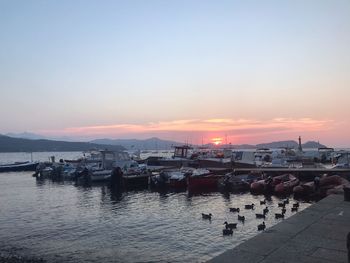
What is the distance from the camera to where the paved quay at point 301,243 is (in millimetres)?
10992

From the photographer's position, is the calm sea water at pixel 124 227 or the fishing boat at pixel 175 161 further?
the fishing boat at pixel 175 161

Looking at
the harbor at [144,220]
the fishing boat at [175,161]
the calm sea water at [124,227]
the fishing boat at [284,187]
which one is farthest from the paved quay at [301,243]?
the fishing boat at [175,161]

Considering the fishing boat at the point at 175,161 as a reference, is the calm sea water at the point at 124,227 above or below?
below

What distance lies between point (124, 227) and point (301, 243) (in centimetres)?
1293

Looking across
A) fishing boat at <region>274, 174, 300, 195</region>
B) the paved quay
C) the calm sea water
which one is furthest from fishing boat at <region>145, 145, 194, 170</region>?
the paved quay

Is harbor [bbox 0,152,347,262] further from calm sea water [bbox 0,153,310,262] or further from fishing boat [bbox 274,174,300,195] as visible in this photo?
fishing boat [bbox 274,174,300,195]

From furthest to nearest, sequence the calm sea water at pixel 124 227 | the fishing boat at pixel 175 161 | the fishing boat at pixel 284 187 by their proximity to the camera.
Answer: the fishing boat at pixel 175 161, the fishing boat at pixel 284 187, the calm sea water at pixel 124 227

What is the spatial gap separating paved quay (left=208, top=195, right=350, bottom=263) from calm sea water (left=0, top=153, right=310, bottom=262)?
3.87 meters

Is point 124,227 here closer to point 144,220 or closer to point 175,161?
point 144,220

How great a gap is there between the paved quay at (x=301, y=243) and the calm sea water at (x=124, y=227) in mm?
3868

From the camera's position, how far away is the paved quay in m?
11.0

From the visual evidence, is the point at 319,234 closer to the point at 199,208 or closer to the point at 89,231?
the point at 89,231

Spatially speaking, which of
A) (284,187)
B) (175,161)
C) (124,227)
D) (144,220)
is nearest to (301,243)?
(124,227)

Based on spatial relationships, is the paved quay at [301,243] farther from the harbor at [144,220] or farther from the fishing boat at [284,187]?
the fishing boat at [284,187]
